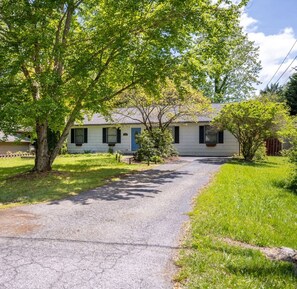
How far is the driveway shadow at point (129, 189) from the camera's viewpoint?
26.4 ft

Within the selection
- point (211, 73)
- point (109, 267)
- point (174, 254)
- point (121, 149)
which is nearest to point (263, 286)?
point (174, 254)

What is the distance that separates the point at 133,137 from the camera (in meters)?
24.6

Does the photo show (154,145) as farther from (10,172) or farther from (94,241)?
(94,241)

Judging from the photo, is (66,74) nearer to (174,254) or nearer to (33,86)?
(33,86)

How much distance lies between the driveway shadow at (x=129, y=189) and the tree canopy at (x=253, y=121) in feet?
18.5

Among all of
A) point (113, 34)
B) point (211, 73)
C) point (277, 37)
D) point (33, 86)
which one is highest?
point (277, 37)

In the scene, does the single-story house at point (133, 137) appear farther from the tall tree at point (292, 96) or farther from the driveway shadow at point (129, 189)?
the tall tree at point (292, 96)

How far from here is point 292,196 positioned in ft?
28.9

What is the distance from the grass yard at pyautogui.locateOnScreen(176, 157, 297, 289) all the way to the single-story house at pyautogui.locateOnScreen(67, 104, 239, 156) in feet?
41.5

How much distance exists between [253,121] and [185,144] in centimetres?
767

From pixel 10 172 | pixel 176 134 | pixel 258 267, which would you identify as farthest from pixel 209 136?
pixel 258 267

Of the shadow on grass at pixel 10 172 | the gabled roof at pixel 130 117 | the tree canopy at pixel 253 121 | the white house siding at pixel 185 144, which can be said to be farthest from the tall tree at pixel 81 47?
the white house siding at pixel 185 144

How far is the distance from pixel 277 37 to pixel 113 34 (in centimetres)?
983

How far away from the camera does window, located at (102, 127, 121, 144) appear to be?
82.4ft
